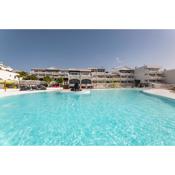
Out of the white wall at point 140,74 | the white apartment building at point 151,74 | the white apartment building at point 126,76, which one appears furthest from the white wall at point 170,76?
the white apartment building at point 126,76

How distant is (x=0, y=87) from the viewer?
31.1 meters

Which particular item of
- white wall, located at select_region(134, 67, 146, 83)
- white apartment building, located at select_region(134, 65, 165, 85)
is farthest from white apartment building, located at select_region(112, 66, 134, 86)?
white apartment building, located at select_region(134, 65, 165, 85)

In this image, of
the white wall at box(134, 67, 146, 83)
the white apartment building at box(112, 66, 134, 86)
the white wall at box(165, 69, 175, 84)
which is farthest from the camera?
the white apartment building at box(112, 66, 134, 86)

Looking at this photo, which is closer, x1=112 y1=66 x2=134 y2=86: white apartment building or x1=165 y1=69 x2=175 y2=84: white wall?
x1=165 y1=69 x2=175 y2=84: white wall

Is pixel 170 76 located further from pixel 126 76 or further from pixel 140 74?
pixel 126 76

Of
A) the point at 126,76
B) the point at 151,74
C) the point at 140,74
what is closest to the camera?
the point at 151,74

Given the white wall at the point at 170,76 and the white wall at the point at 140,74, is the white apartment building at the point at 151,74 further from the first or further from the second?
the white wall at the point at 170,76

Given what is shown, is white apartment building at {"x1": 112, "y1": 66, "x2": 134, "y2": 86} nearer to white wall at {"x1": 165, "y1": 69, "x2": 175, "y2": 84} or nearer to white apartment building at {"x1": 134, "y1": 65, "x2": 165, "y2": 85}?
white apartment building at {"x1": 134, "y1": 65, "x2": 165, "y2": 85}

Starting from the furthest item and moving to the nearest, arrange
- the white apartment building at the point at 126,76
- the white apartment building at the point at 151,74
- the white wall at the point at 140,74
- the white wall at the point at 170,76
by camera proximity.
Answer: the white apartment building at the point at 126,76, the white wall at the point at 140,74, the white apartment building at the point at 151,74, the white wall at the point at 170,76

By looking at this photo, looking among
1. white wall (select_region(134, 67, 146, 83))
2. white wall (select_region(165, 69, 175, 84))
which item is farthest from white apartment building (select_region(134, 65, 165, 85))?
white wall (select_region(165, 69, 175, 84))

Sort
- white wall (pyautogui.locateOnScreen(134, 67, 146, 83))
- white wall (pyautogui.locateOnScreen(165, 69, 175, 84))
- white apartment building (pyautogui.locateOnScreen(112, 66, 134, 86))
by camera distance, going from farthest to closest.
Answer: white apartment building (pyautogui.locateOnScreen(112, 66, 134, 86)) < white wall (pyautogui.locateOnScreen(134, 67, 146, 83)) < white wall (pyautogui.locateOnScreen(165, 69, 175, 84))

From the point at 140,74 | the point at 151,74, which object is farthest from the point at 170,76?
the point at 140,74
